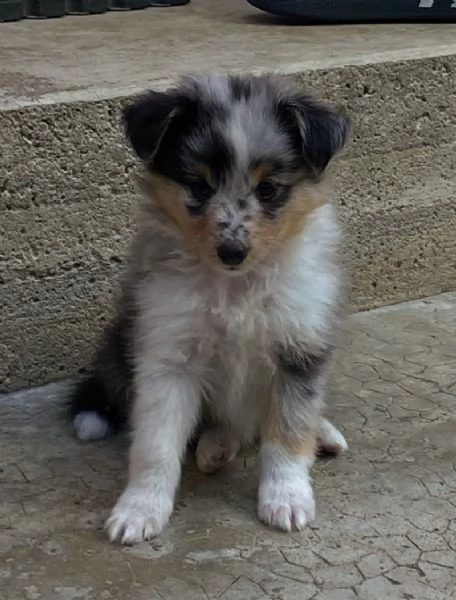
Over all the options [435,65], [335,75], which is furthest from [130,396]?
[435,65]

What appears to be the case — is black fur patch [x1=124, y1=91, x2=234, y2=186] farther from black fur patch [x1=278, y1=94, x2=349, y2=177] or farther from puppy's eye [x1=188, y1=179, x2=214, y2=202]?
black fur patch [x1=278, y1=94, x2=349, y2=177]

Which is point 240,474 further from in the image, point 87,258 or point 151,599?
point 87,258

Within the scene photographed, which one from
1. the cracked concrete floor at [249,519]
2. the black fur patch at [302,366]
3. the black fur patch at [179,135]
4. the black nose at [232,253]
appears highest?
the black fur patch at [179,135]

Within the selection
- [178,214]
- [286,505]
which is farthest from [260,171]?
[286,505]

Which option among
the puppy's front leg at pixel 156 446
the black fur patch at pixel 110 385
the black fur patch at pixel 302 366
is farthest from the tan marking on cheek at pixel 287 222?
the black fur patch at pixel 110 385

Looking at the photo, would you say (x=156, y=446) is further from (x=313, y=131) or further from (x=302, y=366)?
(x=313, y=131)

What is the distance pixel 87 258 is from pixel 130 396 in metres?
0.83

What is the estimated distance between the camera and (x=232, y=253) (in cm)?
343

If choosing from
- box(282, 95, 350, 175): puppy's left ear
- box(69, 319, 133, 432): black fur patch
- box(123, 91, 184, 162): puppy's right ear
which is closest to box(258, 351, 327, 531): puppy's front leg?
box(69, 319, 133, 432): black fur patch

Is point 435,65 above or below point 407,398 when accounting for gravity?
above

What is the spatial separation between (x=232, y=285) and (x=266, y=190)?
366mm

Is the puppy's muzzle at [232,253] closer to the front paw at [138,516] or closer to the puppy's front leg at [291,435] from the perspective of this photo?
the puppy's front leg at [291,435]

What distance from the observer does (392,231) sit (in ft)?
17.7

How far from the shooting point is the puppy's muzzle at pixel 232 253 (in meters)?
3.43
